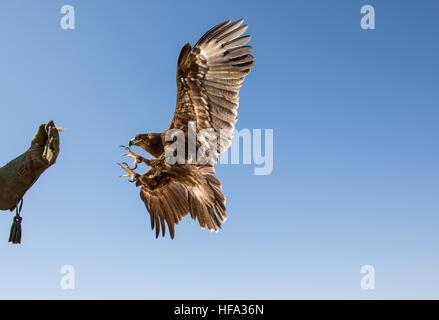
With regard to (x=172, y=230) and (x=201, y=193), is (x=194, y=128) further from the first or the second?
(x=172, y=230)

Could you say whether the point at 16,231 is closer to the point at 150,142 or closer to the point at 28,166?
the point at 28,166

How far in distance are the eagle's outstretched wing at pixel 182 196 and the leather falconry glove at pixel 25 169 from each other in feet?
4.14

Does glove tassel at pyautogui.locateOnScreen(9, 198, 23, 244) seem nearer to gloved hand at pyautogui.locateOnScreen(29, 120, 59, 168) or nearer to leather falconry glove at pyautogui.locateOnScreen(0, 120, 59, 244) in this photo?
leather falconry glove at pyautogui.locateOnScreen(0, 120, 59, 244)

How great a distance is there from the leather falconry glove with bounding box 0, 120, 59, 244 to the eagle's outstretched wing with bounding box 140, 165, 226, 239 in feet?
4.14

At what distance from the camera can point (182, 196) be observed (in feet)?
17.4

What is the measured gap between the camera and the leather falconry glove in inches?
168

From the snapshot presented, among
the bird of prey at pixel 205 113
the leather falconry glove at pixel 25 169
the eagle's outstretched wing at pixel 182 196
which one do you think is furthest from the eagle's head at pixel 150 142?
the leather falconry glove at pixel 25 169

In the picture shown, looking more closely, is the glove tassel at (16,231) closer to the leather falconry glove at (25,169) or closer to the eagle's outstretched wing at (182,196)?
the leather falconry glove at (25,169)

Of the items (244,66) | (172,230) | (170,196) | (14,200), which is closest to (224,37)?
(244,66)

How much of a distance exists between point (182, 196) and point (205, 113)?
108cm

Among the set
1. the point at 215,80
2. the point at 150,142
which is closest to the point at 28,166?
the point at 150,142

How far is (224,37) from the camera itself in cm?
498

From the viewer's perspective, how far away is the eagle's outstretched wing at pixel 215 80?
495 cm

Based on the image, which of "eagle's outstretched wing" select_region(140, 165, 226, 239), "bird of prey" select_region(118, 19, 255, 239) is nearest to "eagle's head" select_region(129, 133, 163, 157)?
"bird of prey" select_region(118, 19, 255, 239)
